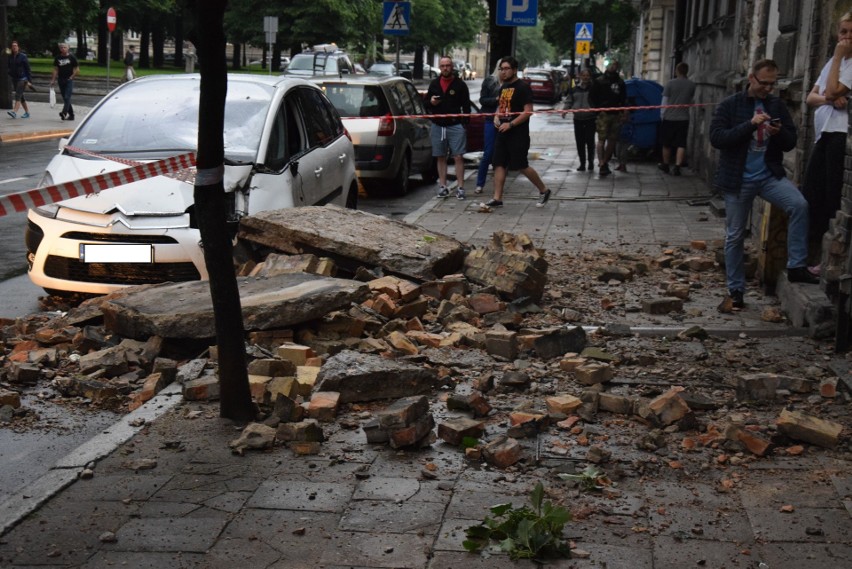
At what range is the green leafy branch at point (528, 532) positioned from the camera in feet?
13.1

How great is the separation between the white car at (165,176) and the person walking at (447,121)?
5.02 meters

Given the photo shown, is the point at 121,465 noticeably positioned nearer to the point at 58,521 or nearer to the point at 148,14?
the point at 58,521

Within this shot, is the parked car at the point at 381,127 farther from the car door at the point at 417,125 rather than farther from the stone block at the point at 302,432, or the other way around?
the stone block at the point at 302,432

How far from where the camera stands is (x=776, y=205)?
27.9ft

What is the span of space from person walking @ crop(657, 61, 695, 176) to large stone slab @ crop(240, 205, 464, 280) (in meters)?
11.4

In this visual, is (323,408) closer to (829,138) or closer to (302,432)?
(302,432)

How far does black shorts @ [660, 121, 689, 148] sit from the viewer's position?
19.7 metres

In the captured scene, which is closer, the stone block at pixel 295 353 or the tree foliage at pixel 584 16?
the stone block at pixel 295 353

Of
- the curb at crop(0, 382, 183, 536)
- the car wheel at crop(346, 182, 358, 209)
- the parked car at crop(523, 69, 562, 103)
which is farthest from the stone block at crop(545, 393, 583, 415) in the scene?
the parked car at crop(523, 69, 562, 103)

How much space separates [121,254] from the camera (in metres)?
8.26

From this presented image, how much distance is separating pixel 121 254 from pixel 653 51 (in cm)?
3306

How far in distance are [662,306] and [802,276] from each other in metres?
1.01

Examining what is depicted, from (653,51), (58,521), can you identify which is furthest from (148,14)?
(58,521)

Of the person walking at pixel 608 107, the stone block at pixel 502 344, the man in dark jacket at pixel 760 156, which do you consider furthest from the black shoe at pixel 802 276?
the person walking at pixel 608 107
